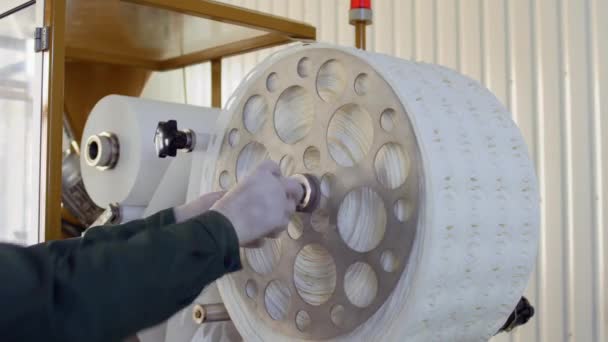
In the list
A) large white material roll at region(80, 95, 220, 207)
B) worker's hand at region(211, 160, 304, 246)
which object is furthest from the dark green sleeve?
large white material roll at region(80, 95, 220, 207)

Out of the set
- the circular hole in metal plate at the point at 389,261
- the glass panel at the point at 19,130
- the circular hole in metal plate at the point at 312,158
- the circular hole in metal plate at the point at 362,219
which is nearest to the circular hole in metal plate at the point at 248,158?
the circular hole in metal plate at the point at 312,158

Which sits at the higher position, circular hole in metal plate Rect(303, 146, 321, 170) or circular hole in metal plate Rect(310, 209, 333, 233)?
circular hole in metal plate Rect(303, 146, 321, 170)

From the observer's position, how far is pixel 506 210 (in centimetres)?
97

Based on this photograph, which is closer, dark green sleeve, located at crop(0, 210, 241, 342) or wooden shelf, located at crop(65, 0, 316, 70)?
dark green sleeve, located at crop(0, 210, 241, 342)

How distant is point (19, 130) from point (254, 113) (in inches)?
24.8

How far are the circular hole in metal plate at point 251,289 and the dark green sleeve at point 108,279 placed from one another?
347 millimetres

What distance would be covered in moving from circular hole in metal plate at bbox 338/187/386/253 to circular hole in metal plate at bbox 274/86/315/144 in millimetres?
152

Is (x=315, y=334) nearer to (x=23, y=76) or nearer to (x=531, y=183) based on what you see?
(x=531, y=183)

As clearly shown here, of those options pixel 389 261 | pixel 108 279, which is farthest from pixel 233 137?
pixel 108 279

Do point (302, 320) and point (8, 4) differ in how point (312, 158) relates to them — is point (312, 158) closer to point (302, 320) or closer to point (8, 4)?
point (302, 320)

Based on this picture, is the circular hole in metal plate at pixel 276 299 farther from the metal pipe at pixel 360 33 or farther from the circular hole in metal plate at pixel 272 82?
the metal pipe at pixel 360 33

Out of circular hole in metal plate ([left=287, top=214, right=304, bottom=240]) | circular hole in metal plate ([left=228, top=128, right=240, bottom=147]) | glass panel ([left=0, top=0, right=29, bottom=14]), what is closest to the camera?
circular hole in metal plate ([left=287, top=214, right=304, bottom=240])

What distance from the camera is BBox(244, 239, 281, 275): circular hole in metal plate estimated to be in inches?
44.6

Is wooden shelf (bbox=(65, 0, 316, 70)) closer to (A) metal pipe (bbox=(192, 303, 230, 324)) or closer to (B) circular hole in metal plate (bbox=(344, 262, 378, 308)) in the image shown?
(A) metal pipe (bbox=(192, 303, 230, 324))
